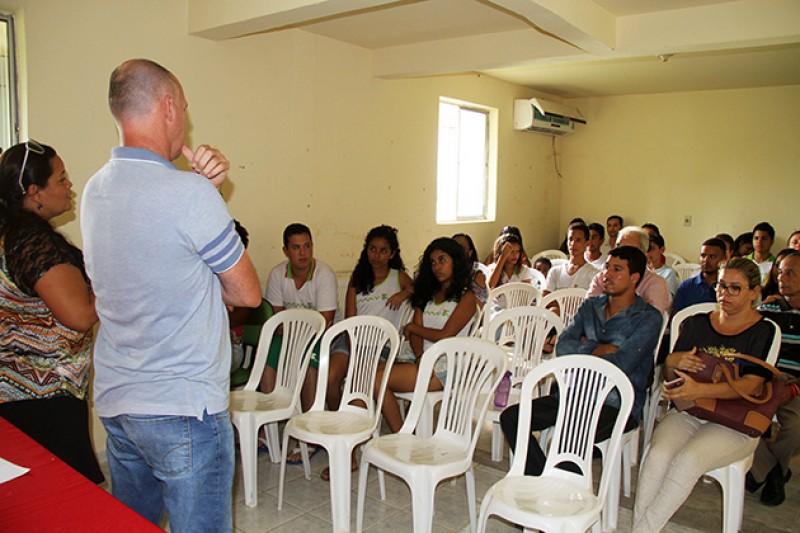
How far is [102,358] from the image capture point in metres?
1.36

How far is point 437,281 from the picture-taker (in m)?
3.43

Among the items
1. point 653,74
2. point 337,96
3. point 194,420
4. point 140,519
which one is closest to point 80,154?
point 337,96

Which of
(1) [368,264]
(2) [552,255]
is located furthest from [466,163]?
(1) [368,264]

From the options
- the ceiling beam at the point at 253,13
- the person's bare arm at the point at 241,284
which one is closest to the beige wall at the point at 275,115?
the ceiling beam at the point at 253,13

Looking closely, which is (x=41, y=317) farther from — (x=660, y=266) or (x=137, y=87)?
(x=660, y=266)

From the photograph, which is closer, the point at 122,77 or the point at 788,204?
the point at 122,77

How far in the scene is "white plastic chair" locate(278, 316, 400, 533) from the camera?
2.59m

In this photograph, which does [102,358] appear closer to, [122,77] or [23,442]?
[23,442]

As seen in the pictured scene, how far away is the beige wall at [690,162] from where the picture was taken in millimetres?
6555

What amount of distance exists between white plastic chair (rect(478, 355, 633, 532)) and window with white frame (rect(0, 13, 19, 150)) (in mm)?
2671

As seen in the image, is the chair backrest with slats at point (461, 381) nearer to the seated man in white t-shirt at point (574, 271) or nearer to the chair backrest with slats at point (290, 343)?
the chair backrest with slats at point (290, 343)

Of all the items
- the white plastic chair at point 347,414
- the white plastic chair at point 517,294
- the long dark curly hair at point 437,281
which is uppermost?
the long dark curly hair at point 437,281

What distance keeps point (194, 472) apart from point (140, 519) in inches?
8.2

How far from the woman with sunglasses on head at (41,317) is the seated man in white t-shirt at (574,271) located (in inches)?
137
